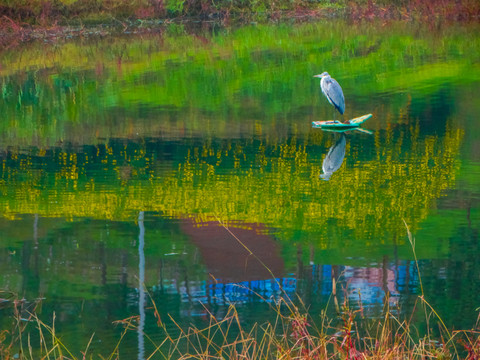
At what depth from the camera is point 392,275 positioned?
7.48 meters

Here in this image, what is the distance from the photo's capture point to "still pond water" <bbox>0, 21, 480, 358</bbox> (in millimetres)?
7145

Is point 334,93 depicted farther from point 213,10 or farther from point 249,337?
point 213,10

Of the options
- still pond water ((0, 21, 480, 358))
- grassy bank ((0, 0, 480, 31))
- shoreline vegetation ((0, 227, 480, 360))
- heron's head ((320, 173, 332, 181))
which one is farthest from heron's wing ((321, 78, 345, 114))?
grassy bank ((0, 0, 480, 31))

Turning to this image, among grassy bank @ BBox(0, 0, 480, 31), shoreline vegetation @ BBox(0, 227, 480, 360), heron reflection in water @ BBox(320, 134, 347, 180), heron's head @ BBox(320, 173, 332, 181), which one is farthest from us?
grassy bank @ BBox(0, 0, 480, 31)

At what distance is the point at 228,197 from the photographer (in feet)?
33.9

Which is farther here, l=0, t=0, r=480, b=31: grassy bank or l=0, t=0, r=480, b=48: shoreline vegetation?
l=0, t=0, r=480, b=31: grassy bank

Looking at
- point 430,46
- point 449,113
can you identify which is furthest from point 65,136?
point 430,46

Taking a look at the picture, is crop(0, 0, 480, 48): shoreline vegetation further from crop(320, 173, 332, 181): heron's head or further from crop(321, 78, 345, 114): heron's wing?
crop(320, 173, 332, 181): heron's head

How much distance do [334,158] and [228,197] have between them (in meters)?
2.45

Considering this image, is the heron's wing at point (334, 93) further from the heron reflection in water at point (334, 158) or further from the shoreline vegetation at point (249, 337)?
the shoreline vegetation at point (249, 337)

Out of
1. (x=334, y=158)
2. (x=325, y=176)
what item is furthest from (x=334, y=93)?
(x=325, y=176)

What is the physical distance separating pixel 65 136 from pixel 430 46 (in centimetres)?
1627

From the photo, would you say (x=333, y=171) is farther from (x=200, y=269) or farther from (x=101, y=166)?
(x=200, y=269)

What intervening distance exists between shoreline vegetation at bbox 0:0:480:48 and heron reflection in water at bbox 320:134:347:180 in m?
22.6
